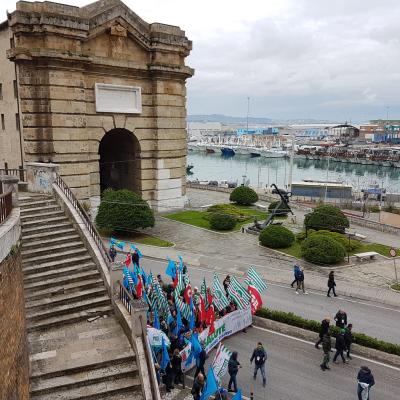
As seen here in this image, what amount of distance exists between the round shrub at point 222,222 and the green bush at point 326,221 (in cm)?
508

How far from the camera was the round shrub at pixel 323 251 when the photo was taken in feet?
76.9

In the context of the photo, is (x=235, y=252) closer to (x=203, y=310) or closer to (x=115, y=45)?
(x=203, y=310)

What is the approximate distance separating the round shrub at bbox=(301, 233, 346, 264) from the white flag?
12453 mm

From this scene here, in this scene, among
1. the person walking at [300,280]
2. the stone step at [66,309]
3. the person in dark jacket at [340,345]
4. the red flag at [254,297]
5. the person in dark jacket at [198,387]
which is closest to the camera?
the person in dark jacket at [198,387]

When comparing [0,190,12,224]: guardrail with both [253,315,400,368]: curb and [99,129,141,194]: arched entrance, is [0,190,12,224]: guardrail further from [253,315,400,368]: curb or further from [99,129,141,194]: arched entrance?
[99,129,141,194]: arched entrance

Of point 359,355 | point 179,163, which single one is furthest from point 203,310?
point 179,163

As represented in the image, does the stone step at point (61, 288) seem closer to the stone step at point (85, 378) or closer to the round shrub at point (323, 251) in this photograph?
the stone step at point (85, 378)

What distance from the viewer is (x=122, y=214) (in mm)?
26938

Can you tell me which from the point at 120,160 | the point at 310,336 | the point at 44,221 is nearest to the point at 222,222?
the point at 120,160

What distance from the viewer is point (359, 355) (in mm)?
14922

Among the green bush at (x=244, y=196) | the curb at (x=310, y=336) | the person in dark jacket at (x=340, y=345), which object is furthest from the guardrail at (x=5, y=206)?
the green bush at (x=244, y=196)

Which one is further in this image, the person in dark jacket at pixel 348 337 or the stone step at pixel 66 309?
the person in dark jacket at pixel 348 337

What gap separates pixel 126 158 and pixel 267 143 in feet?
522

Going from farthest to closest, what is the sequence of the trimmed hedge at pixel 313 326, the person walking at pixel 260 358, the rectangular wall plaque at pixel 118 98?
the rectangular wall plaque at pixel 118 98
the trimmed hedge at pixel 313 326
the person walking at pixel 260 358
